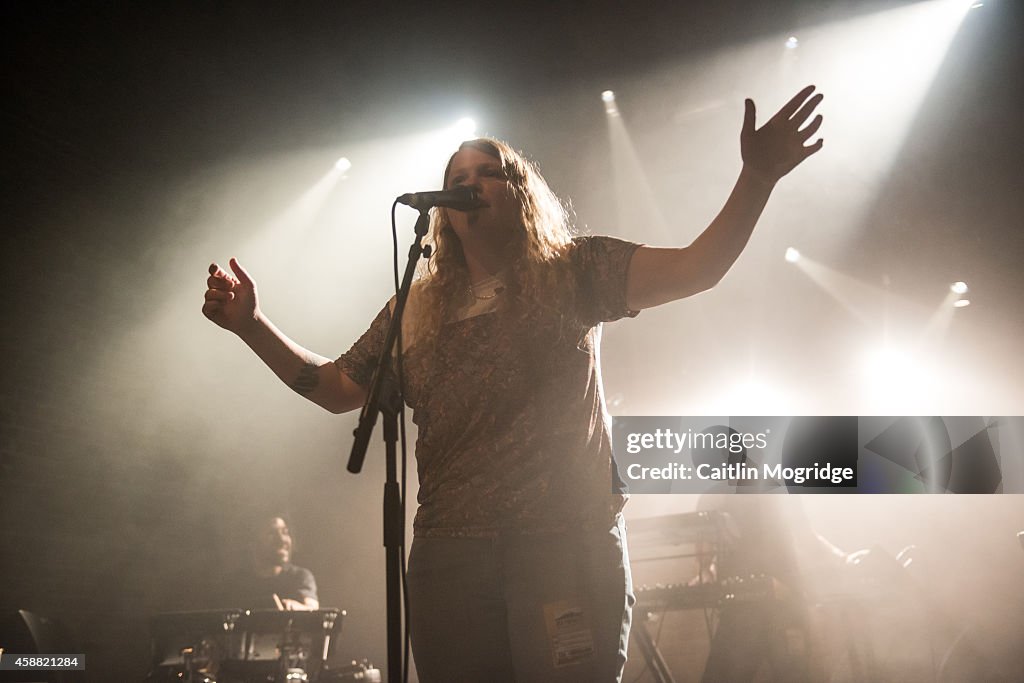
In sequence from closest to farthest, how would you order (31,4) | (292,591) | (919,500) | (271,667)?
(271,667) < (31,4) < (292,591) < (919,500)

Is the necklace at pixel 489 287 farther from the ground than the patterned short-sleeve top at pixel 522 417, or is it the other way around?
the necklace at pixel 489 287

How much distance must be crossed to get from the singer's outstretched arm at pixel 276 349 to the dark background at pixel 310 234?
3848mm

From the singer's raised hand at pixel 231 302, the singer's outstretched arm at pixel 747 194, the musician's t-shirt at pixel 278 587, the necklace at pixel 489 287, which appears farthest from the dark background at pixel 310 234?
the singer's outstretched arm at pixel 747 194

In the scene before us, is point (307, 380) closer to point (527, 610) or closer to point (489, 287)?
point (489, 287)

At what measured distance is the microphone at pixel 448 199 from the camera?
174cm

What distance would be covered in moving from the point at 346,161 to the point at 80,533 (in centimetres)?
340

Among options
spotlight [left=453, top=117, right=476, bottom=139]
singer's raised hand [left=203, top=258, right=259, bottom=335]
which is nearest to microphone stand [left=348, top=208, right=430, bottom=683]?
singer's raised hand [left=203, top=258, right=259, bottom=335]

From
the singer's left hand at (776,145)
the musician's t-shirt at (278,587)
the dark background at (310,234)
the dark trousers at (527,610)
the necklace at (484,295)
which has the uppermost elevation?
the dark background at (310,234)

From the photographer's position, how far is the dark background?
5230mm

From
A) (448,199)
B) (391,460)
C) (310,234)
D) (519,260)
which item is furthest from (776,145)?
(310,234)

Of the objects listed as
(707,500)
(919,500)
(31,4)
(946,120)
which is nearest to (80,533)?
(31,4)

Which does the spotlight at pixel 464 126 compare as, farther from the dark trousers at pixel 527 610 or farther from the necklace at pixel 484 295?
the dark trousers at pixel 527 610

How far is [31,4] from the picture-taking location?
5.13 meters

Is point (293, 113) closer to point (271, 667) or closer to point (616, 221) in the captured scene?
point (616, 221)
